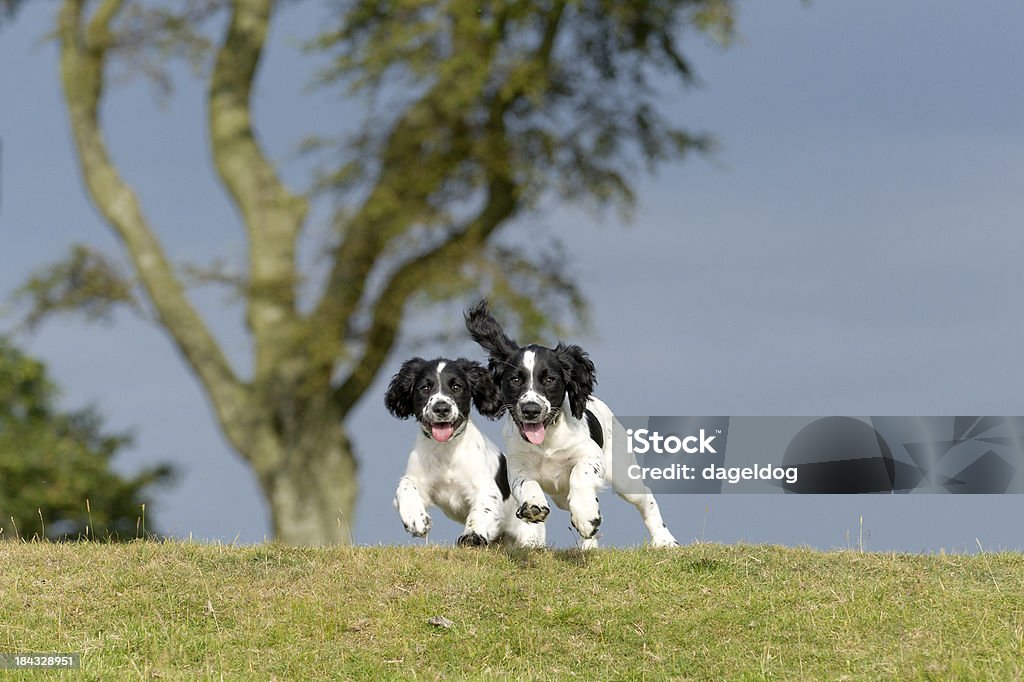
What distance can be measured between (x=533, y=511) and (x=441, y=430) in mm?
1600

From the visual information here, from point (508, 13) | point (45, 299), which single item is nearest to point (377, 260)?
point (508, 13)

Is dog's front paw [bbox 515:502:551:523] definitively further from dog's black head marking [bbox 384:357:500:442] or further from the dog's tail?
the dog's tail

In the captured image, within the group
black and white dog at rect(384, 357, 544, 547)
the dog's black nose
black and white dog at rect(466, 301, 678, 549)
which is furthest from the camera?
black and white dog at rect(384, 357, 544, 547)

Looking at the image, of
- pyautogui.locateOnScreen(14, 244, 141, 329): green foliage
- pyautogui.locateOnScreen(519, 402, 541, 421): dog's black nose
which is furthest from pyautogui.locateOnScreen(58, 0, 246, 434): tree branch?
pyautogui.locateOnScreen(519, 402, 541, 421): dog's black nose

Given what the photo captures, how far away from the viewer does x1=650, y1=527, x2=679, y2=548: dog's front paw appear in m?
11.8

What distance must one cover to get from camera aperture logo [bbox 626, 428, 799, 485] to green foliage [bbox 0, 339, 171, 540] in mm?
9234

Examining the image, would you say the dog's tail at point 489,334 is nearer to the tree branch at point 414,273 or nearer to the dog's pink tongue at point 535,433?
the dog's pink tongue at point 535,433

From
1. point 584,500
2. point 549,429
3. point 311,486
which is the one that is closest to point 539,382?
point 549,429

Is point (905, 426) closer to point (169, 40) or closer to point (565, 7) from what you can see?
point (565, 7)

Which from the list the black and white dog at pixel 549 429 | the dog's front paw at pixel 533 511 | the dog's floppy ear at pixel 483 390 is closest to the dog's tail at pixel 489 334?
the black and white dog at pixel 549 429

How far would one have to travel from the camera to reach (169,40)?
Answer: 21.9 meters

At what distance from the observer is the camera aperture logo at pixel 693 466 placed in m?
13.8

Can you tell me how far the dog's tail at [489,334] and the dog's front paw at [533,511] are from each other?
1.75 metres

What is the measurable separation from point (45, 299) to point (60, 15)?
5256 millimetres
